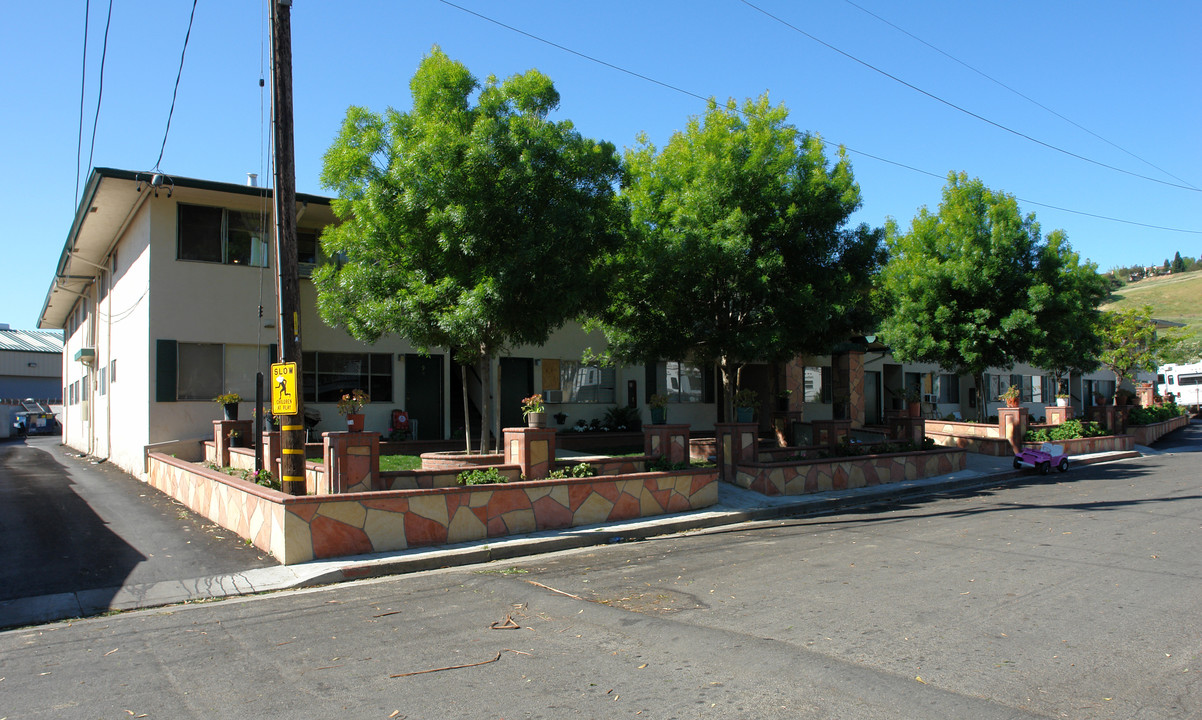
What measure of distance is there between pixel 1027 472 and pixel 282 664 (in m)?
19.9

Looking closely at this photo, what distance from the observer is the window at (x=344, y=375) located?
18.0 m

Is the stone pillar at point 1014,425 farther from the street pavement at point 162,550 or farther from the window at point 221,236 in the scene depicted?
the window at point 221,236

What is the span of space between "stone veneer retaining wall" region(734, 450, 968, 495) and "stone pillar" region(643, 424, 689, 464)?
1.70 m

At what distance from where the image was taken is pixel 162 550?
382 inches

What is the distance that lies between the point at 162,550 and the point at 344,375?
905 cm

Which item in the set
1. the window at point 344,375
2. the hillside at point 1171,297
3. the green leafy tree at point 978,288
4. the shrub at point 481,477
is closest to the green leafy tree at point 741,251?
the shrub at point 481,477

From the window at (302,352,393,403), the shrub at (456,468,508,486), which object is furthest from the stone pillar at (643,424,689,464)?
the window at (302,352,393,403)

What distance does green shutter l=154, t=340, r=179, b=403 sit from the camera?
16.3m

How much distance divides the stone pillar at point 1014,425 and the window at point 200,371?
21.2 m

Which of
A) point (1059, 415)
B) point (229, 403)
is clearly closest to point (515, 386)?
point (229, 403)

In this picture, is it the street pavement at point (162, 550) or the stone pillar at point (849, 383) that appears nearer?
the street pavement at point (162, 550)

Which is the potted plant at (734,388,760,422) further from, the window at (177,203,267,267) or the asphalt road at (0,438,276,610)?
the asphalt road at (0,438,276,610)

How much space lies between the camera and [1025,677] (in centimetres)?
502

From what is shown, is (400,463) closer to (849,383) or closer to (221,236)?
(221,236)
